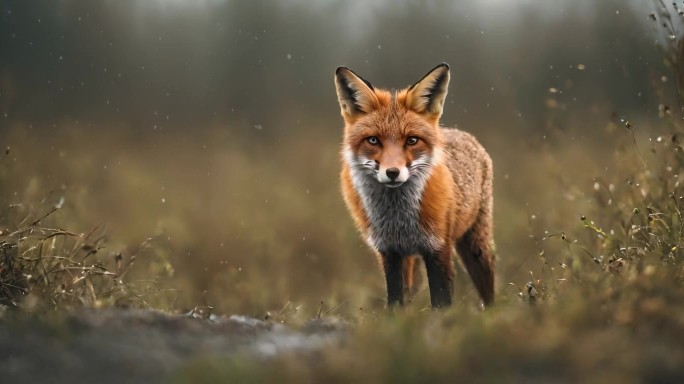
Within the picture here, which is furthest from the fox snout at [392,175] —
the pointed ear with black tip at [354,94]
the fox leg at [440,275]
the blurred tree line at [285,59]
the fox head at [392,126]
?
the blurred tree line at [285,59]

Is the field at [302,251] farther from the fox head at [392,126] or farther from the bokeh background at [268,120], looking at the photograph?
the fox head at [392,126]

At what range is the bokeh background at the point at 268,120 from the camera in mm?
7586

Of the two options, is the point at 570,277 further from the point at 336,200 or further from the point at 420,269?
the point at 336,200

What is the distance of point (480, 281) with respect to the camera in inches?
234

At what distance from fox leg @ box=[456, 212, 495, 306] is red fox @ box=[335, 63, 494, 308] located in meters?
0.70

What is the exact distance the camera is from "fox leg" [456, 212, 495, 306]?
5922mm

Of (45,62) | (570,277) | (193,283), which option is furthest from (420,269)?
(45,62)

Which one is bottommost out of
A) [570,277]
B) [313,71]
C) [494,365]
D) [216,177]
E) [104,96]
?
[494,365]

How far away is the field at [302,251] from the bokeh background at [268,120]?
38 mm

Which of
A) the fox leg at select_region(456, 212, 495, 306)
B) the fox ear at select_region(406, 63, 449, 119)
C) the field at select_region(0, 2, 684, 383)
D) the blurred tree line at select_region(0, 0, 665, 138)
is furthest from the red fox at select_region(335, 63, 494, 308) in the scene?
the blurred tree line at select_region(0, 0, 665, 138)

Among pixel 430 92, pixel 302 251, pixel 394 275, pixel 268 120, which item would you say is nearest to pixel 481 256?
pixel 394 275

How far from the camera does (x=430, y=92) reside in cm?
498

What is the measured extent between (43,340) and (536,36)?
10.5 meters

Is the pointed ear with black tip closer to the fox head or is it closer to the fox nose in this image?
the fox head
